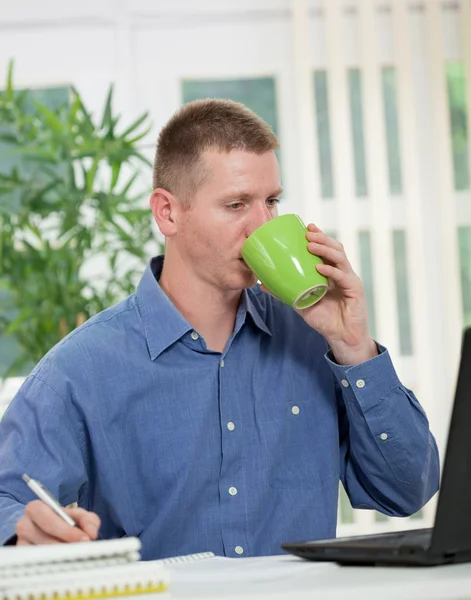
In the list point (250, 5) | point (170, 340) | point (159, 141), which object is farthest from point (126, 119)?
point (170, 340)

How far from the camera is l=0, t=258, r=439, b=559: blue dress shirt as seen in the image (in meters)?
1.37

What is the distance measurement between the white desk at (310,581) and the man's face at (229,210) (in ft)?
1.88

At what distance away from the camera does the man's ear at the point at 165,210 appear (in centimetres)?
157

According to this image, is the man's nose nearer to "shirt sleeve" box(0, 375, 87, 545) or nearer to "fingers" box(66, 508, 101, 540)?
"shirt sleeve" box(0, 375, 87, 545)

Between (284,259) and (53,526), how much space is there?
538 mm

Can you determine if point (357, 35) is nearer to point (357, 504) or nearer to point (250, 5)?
point (250, 5)

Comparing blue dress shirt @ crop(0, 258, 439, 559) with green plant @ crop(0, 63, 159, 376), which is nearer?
blue dress shirt @ crop(0, 258, 439, 559)

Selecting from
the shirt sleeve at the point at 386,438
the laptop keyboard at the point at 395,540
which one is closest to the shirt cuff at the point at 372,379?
the shirt sleeve at the point at 386,438

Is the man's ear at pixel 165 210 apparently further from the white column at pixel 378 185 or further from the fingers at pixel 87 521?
the white column at pixel 378 185

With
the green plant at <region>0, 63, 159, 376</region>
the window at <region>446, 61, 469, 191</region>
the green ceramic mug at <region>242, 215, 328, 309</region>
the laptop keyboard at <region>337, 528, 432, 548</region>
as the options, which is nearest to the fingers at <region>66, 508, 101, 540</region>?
the laptop keyboard at <region>337, 528, 432, 548</region>

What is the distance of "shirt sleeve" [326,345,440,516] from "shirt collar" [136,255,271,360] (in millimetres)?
188

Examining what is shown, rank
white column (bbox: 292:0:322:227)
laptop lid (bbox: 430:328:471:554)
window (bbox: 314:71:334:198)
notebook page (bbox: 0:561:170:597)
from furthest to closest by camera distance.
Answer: window (bbox: 314:71:334:198) → white column (bbox: 292:0:322:227) → laptop lid (bbox: 430:328:471:554) → notebook page (bbox: 0:561:170:597)

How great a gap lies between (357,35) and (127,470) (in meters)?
2.22

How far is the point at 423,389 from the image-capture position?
3.19m
